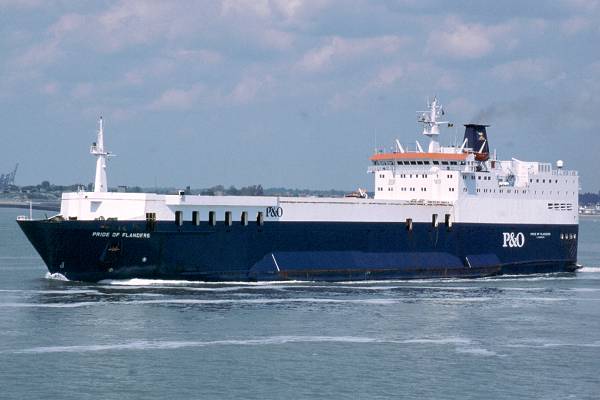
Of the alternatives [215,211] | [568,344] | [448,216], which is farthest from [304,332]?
[448,216]

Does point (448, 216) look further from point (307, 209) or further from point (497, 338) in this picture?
point (497, 338)

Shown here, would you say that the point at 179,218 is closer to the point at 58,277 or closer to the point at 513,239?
the point at 58,277

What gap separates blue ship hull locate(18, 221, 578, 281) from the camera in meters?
42.4

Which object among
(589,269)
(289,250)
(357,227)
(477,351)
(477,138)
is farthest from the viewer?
(589,269)

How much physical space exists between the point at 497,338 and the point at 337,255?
15.9 metres

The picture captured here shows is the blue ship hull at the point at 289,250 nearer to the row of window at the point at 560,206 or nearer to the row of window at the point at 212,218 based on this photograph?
the row of window at the point at 212,218

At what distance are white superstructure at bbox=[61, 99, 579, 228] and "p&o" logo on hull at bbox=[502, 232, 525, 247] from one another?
0.76 metres

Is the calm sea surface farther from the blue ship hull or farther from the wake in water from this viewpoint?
the wake in water

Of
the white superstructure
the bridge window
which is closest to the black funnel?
the white superstructure

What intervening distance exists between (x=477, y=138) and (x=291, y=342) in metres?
27.1

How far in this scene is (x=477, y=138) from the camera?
54969 mm

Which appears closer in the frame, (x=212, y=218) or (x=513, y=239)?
(x=212, y=218)

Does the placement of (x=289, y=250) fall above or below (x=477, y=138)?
below

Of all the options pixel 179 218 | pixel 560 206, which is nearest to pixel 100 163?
pixel 179 218
